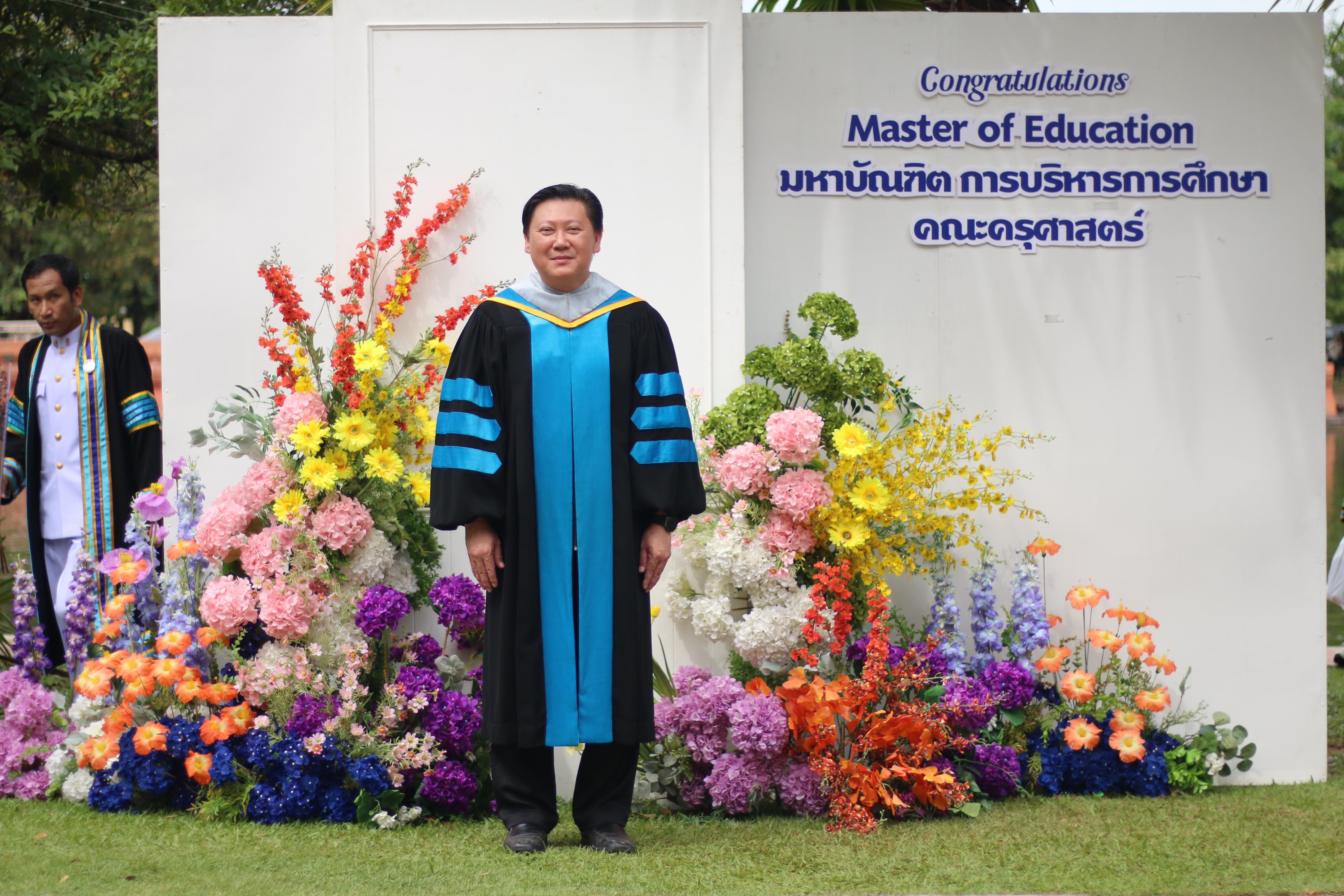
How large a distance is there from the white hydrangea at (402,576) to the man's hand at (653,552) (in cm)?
103

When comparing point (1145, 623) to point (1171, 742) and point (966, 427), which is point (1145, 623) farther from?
point (966, 427)

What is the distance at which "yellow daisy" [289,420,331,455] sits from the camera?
4355 millimetres

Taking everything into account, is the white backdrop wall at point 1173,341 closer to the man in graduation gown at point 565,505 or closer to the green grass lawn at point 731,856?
the green grass lawn at point 731,856

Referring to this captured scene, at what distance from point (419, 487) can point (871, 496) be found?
1.63 meters

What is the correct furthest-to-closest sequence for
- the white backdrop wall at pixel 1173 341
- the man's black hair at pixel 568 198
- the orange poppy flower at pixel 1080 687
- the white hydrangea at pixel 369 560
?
the white backdrop wall at pixel 1173 341 → the orange poppy flower at pixel 1080 687 → the white hydrangea at pixel 369 560 → the man's black hair at pixel 568 198

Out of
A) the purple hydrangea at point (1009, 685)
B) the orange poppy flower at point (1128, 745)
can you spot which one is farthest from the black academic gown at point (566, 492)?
the orange poppy flower at point (1128, 745)

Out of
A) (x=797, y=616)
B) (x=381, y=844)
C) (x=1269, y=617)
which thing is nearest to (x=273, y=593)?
(x=381, y=844)

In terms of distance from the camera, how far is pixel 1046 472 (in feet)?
16.8

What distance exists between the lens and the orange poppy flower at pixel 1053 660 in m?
4.67

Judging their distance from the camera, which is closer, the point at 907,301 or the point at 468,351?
the point at 468,351

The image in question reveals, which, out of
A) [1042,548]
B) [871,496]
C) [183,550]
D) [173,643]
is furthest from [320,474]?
[1042,548]

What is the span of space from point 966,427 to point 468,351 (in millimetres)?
1996

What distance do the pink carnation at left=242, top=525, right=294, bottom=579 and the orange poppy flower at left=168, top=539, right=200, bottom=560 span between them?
186mm

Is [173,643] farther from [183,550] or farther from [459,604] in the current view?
[459,604]
